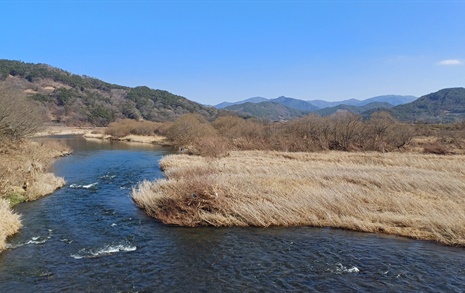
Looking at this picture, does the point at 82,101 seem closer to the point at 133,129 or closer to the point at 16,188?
the point at 133,129

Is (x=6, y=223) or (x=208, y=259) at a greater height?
(x=6, y=223)

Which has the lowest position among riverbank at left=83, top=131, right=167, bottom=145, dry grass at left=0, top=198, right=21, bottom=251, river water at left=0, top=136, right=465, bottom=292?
river water at left=0, top=136, right=465, bottom=292

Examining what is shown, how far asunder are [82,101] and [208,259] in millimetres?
159725

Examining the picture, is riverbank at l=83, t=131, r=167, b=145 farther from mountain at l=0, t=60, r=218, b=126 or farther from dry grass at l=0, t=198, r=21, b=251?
dry grass at l=0, t=198, r=21, b=251

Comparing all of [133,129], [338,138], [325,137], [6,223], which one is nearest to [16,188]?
[6,223]

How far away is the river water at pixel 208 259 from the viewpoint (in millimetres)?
10992

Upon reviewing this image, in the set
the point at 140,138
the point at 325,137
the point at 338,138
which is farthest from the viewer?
the point at 140,138

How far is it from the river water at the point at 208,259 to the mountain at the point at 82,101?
119296mm

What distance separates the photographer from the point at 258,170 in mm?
27516

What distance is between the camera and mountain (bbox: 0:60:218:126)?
138m

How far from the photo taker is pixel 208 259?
13359 mm

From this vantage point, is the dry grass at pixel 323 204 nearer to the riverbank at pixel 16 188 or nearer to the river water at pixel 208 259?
the river water at pixel 208 259

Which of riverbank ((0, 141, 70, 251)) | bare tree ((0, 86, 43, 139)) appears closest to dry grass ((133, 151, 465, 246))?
riverbank ((0, 141, 70, 251))

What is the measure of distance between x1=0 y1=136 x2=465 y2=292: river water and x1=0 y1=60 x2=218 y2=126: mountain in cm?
11930
